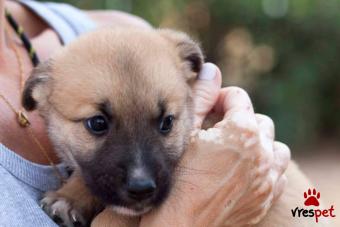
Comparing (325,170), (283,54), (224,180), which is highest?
(224,180)

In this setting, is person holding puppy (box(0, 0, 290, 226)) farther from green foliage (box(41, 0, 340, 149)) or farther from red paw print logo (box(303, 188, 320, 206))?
green foliage (box(41, 0, 340, 149))

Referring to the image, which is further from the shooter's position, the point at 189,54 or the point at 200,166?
the point at 189,54

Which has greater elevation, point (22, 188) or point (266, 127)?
point (22, 188)

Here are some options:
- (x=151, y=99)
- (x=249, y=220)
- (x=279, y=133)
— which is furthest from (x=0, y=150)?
(x=279, y=133)

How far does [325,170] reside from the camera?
6531mm

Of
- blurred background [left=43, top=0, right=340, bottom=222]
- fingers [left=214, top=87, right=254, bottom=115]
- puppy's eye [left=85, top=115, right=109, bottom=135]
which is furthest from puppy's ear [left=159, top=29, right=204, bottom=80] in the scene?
blurred background [left=43, top=0, right=340, bottom=222]

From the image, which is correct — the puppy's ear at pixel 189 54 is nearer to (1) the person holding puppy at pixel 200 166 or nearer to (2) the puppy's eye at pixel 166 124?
(1) the person holding puppy at pixel 200 166

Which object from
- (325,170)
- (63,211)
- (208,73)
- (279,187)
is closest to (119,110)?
(63,211)

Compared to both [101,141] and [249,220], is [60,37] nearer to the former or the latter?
[101,141]

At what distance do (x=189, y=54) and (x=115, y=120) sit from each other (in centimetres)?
60

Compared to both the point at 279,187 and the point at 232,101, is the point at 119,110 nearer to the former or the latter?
the point at 232,101

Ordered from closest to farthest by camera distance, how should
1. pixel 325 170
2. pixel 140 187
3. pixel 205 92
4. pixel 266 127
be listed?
pixel 140 187 < pixel 266 127 < pixel 205 92 < pixel 325 170

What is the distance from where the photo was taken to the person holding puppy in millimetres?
1979

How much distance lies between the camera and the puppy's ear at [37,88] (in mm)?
2385
